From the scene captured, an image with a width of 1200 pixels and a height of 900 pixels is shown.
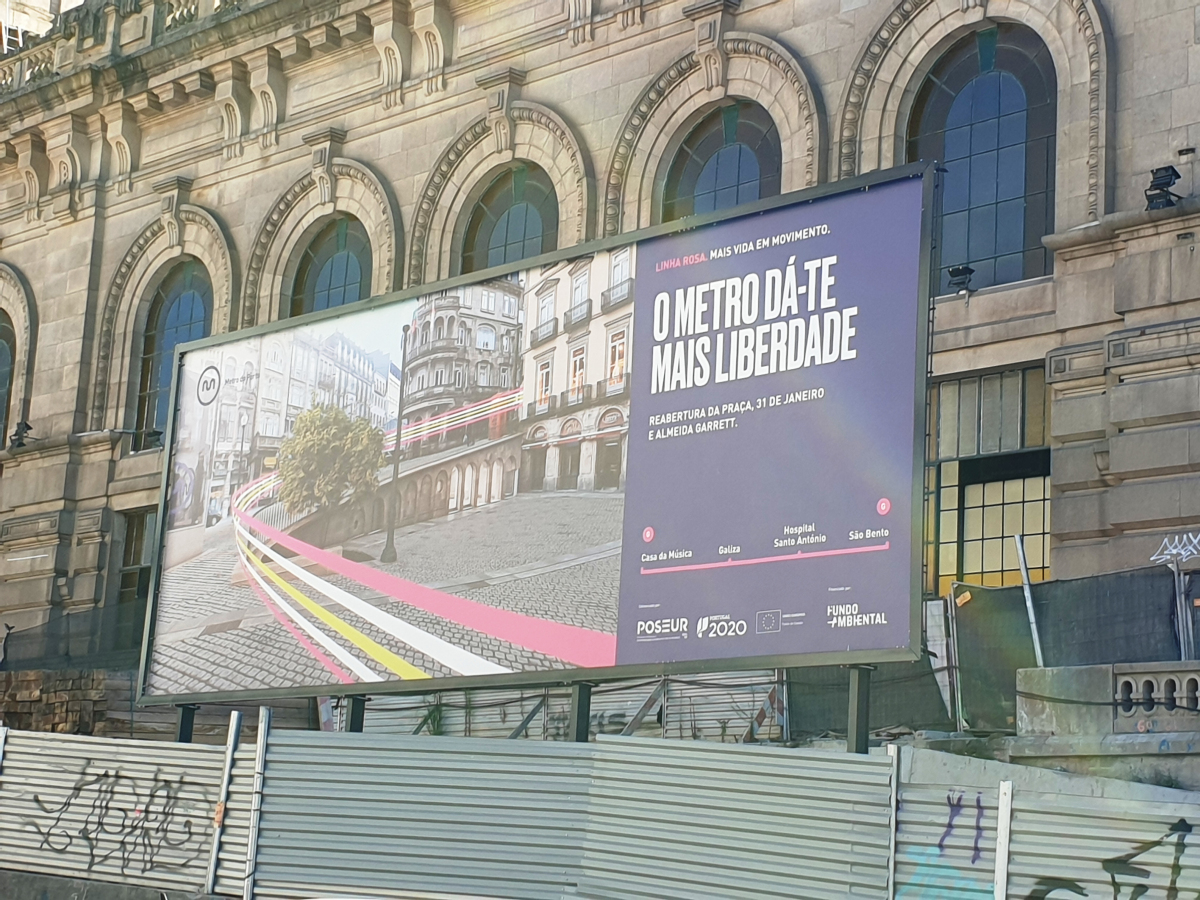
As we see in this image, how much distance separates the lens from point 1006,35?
22.0 metres

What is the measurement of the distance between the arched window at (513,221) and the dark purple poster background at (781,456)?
976cm

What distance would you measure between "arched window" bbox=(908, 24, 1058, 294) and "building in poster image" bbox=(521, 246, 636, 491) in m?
5.58

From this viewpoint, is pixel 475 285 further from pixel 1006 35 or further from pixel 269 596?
pixel 1006 35

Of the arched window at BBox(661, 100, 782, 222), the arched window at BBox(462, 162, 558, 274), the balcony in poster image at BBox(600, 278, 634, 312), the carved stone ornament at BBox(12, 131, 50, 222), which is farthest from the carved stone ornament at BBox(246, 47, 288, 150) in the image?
the balcony in poster image at BBox(600, 278, 634, 312)

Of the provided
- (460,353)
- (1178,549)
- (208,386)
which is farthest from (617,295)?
(208,386)

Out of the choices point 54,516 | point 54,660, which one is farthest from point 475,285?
point 54,516

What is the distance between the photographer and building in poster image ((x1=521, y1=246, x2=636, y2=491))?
17219 millimetres

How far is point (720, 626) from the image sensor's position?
15.6 m

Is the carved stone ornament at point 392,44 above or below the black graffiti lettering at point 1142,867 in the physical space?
above

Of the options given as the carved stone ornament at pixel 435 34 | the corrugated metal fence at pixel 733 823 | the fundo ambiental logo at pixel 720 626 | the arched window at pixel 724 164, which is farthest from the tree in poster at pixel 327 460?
the carved stone ornament at pixel 435 34

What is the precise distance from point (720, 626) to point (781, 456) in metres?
1.58

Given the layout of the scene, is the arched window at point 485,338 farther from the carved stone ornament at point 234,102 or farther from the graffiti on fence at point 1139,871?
the carved stone ornament at point 234,102

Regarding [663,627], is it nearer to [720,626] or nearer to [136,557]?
[720,626]

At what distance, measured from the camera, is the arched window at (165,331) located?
31828mm
